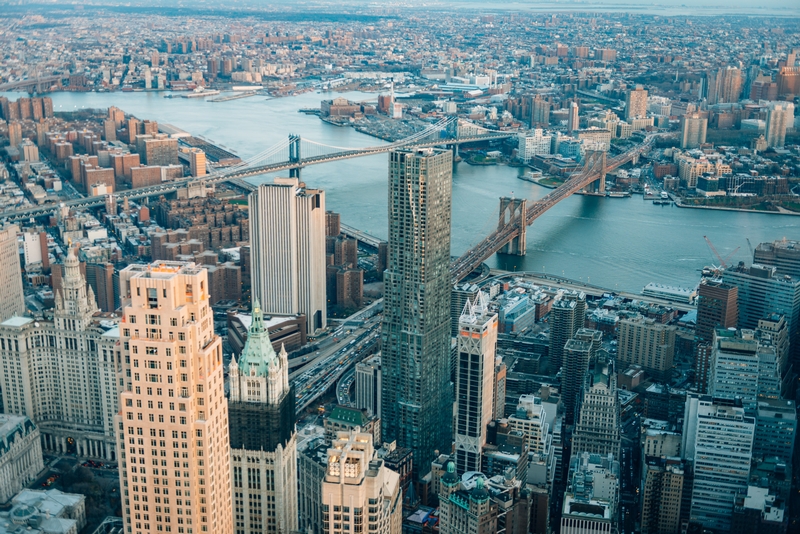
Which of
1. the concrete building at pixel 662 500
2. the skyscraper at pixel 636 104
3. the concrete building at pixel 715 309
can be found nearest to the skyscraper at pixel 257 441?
the concrete building at pixel 662 500

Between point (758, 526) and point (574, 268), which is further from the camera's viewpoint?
point (574, 268)

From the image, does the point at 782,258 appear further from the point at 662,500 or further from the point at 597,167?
the point at 597,167

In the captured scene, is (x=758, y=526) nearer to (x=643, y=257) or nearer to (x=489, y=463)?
(x=489, y=463)

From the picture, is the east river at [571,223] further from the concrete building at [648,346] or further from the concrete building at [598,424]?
the concrete building at [598,424]

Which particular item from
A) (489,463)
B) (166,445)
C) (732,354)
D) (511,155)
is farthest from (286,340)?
(511,155)

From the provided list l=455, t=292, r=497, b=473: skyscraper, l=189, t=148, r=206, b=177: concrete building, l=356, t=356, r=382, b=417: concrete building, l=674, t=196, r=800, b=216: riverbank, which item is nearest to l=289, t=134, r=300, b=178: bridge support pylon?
l=189, t=148, r=206, b=177: concrete building

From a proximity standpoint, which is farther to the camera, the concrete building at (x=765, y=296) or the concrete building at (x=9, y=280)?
the concrete building at (x=765, y=296)
